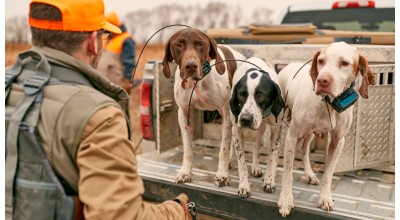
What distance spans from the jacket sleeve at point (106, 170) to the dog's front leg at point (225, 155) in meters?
1.81

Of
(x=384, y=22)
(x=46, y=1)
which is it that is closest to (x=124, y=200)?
(x=46, y=1)

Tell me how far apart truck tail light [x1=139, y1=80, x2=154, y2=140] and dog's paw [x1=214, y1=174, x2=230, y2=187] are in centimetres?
114

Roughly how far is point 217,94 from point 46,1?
2089mm

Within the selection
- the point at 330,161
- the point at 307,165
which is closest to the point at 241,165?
the point at 307,165

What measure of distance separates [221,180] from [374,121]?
1334mm

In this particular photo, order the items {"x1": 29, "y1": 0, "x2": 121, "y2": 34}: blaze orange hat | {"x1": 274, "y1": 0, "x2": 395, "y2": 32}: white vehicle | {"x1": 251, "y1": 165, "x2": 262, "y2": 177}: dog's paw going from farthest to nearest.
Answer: {"x1": 274, "y1": 0, "x2": 395, "y2": 32}: white vehicle → {"x1": 251, "y1": 165, "x2": 262, "y2": 177}: dog's paw → {"x1": 29, "y1": 0, "x2": 121, "y2": 34}: blaze orange hat

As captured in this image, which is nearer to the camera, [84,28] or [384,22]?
[84,28]

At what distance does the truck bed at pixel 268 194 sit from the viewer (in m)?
2.96

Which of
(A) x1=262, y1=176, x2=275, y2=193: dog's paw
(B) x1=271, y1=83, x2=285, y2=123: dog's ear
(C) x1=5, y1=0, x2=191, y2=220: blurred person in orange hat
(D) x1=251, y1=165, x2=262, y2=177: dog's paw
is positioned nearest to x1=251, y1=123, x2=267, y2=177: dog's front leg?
(D) x1=251, y1=165, x2=262, y2=177: dog's paw

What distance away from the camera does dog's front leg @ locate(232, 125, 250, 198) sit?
327 cm

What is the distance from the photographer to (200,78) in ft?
11.5

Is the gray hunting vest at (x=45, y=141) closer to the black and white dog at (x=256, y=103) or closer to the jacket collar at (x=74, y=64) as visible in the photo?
the jacket collar at (x=74, y=64)

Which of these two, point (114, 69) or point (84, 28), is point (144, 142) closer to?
point (114, 69)

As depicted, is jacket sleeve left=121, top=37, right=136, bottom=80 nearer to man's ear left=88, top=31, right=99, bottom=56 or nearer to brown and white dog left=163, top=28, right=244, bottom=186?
brown and white dog left=163, top=28, right=244, bottom=186
